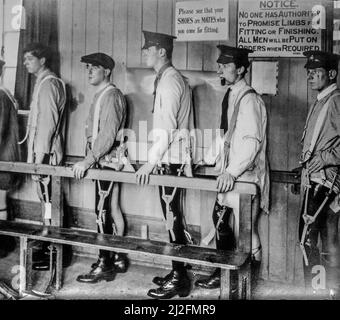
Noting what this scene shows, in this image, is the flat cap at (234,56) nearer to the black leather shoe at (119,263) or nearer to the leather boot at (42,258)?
the black leather shoe at (119,263)

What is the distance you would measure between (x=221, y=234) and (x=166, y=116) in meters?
0.76

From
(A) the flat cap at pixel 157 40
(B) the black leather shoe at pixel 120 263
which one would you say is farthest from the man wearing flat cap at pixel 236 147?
(B) the black leather shoe at pixel 120 263

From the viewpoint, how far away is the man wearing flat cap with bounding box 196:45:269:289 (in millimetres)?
2633

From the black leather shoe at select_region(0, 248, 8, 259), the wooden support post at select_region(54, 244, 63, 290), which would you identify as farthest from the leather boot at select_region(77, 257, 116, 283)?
the black leather shoe at select_region(0, 248, 8, 259)

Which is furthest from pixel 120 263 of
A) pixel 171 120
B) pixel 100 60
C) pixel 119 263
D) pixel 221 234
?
pixel 100 60

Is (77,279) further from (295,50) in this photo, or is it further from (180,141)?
(295,50)

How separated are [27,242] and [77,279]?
394 mm

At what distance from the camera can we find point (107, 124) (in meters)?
3.00

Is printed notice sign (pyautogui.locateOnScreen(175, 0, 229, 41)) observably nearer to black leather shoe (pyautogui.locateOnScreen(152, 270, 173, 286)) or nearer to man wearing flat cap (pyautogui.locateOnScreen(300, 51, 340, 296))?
man wearing flat cap (pyautogui.locateOnScreen(300, 51, 340, 296))

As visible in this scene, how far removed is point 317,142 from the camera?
8.69 feet

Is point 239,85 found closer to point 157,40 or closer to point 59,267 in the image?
point 157,40

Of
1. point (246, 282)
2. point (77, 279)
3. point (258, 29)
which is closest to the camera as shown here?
point (246, 282)

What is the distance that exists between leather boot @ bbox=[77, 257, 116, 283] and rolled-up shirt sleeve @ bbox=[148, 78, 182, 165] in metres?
0.77
